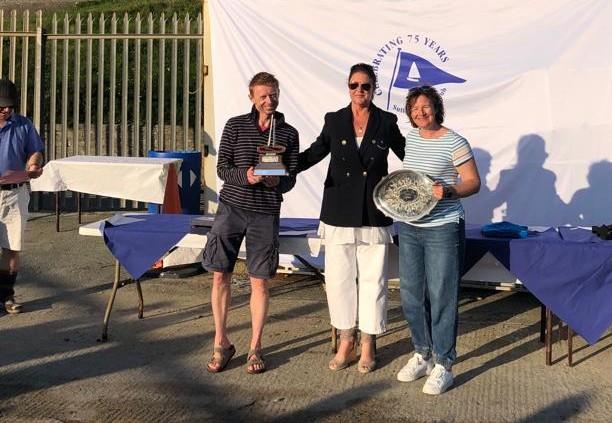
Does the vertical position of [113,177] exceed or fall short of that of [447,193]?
it falls short

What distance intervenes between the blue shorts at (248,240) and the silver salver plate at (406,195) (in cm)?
68

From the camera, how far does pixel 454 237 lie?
4672 mm

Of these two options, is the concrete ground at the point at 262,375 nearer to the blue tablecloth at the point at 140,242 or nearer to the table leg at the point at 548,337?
the table leg at the point at 548,337

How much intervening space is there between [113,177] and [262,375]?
3981mm

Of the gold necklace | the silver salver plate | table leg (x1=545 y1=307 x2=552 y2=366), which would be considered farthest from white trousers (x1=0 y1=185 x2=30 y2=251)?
table leg (x1=545 y1=307 x2=552 y2=366)

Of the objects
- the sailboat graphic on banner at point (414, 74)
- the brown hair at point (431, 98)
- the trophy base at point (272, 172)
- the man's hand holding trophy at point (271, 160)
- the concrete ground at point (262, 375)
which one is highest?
the sailboat graphic on banner at point (414, 74)

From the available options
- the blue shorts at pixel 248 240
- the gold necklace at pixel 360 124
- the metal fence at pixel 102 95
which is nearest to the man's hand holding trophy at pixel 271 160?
the blue shorts at pixel 248 240

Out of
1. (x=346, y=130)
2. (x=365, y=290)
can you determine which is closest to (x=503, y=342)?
(x=365, y=290)

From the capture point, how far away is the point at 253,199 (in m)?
4.89

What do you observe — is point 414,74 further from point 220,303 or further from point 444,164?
point 220,303

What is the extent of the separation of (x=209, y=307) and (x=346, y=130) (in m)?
2.24

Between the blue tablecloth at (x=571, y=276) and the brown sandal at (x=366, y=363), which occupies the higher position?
the blue tablecloth at (x=571, y=276)

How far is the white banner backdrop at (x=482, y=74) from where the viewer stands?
654cm

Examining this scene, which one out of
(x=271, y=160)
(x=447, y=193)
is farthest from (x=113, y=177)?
→ (x=447, y=193)
